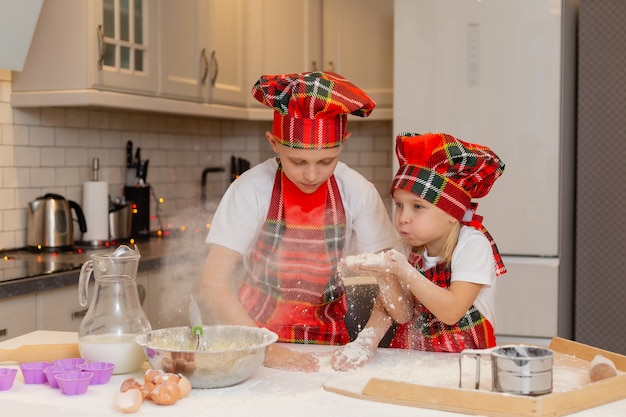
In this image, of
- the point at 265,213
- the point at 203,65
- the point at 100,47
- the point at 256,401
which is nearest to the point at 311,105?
the point at 265,213

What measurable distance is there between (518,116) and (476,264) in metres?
1.77

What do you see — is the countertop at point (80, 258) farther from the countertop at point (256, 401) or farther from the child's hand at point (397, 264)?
the child's hand at point (397, 264)

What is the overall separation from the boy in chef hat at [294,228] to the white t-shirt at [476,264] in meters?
0.21

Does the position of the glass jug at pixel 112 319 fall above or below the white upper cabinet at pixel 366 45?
below

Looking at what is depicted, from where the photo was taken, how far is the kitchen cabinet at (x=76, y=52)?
3.05 meters

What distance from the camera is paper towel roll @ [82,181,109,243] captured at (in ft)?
11.2

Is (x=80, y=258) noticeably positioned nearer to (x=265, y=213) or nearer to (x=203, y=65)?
(x=203, y=65)

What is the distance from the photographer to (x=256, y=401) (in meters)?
1.37

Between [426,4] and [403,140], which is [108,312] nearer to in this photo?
[403,140]

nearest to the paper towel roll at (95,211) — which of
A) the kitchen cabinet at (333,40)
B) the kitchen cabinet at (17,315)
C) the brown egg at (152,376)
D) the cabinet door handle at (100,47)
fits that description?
the cabinet door handle at (100,47)

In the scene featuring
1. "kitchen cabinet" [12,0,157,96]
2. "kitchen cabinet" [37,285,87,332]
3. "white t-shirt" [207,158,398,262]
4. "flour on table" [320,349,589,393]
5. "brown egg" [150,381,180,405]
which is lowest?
"kitchen cabinet" [37,285,87,332]

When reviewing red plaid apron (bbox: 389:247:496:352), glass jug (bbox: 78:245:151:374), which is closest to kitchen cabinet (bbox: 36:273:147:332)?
glass jug (bbox: 78:245:151:374)

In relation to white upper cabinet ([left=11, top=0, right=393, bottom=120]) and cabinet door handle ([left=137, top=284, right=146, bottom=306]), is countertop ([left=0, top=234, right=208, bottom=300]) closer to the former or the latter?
cabinet door handle ([left=137, top=284, right=146, bottom=306])

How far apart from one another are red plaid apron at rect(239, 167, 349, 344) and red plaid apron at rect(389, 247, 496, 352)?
21 cm
